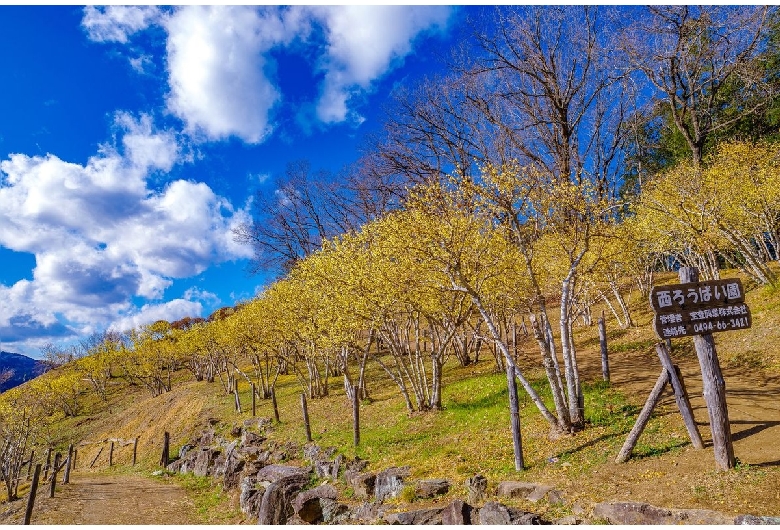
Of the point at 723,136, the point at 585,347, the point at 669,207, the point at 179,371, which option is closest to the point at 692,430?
the point at 585,347

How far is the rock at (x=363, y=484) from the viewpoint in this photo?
45.8 ft

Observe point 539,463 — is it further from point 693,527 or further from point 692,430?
point 693,527

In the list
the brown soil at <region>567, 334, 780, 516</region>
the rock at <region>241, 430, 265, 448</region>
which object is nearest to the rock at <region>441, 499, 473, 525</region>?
the brown soil at <region>567, 334, 780, 516</region>

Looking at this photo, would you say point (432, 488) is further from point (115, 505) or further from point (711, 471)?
point (115, 505)

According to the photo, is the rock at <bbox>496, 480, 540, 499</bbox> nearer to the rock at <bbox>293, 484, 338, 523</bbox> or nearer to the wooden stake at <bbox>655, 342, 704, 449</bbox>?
the wooden stake at <bbox>655, 342, 704, 449</bbox>

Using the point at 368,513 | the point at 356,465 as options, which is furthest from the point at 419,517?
the point at 356,465

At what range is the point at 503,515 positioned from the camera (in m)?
9.31

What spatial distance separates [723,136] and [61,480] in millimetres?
64219

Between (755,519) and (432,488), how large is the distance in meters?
7.19

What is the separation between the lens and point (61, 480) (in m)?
29.9

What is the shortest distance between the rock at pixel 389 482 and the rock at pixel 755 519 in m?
8.08

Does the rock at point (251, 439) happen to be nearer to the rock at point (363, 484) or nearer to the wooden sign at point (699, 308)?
the rock at point (363, 484)

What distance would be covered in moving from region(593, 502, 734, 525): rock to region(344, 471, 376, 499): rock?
287 inches

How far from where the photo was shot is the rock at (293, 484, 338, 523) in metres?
13.8
